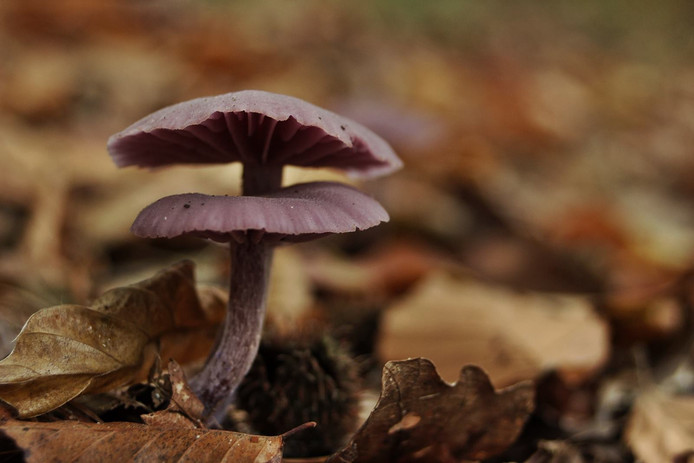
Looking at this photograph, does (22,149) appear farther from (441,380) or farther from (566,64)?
(566,64)

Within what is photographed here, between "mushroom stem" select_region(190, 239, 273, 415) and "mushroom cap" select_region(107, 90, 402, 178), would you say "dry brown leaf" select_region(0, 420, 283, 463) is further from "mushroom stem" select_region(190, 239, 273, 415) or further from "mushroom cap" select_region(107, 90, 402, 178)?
"mushroom cap" select_region(107, 90, 402, 178)

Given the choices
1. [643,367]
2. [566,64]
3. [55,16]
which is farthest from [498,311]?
[566,64]

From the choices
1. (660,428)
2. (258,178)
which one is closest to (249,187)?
(258,178)

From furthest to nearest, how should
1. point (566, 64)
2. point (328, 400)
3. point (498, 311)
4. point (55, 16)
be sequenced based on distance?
point (566, 64) < point (55, 16) < point (498, 311) < point (328, 400)

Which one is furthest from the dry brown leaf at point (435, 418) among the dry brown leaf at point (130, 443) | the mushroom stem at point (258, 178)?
the mushroom stem at point (258, 178)

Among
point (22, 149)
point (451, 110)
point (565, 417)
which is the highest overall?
point (451, 110)

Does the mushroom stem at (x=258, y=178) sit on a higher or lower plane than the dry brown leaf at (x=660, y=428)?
higher

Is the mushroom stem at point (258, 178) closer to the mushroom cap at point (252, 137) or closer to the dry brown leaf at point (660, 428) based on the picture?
the mushroom cap at point (252, 137)
